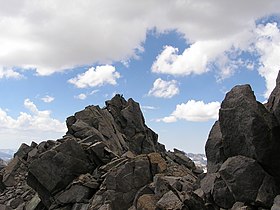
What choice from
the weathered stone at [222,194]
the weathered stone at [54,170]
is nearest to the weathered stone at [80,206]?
the weathered stone at [54,170]

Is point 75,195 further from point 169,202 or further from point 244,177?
point 244,177

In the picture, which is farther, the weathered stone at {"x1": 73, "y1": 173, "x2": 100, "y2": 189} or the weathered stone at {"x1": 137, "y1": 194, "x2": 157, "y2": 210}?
the weathered stone at {"x1": 73, "y1": 173, "x2": 100, "y2": 189}

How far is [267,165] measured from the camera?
23281 millimetres

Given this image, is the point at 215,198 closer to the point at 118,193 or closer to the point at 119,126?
the point at 118,193

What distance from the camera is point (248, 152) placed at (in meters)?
24.1

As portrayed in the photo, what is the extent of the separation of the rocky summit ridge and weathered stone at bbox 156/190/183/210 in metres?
0.09

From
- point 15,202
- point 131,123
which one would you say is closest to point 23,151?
point 15,202

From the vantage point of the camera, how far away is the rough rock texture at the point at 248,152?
2295 centimetres

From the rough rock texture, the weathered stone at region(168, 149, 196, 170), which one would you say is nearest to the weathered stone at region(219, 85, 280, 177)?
the rough rock texture

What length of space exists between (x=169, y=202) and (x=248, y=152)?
8.41 m

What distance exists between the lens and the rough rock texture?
22953 mm

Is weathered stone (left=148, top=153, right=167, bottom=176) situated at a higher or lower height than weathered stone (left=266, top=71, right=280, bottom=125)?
lower

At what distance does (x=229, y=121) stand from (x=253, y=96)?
2.50m

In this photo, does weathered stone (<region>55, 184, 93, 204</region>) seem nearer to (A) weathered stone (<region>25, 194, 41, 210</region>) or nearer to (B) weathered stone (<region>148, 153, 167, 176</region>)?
(A) weathered stone (<region>25, 194, 41, 210</region>)
